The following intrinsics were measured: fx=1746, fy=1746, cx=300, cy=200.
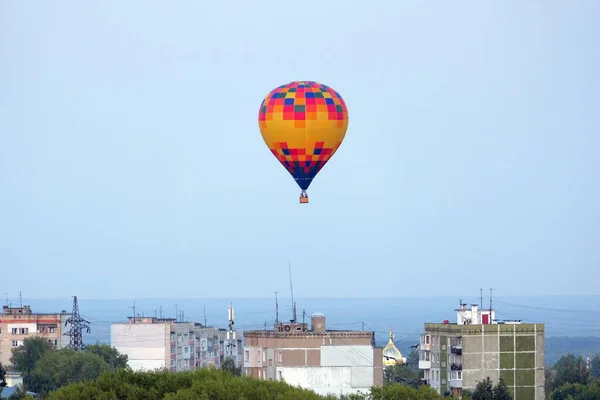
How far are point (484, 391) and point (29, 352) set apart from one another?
44.5m

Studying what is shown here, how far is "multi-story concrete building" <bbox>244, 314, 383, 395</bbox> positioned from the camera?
89.2 m

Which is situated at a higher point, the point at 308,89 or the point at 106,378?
the point at 308,89

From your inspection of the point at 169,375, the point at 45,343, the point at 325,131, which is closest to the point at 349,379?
the point at 325,131

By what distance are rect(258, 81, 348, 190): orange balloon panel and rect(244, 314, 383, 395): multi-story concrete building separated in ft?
56.5

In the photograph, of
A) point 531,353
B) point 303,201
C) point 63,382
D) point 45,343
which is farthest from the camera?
point 45,343

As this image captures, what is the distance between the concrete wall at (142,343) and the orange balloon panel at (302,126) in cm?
5167

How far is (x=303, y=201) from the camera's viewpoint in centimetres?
7112

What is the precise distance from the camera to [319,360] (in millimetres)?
90062

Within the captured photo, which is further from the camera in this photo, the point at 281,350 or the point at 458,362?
the point at 458,362

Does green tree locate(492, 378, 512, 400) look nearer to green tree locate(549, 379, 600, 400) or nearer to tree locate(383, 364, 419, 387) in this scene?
green tree locate(549, 379, 600, 400)

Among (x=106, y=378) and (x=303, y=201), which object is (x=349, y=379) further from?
(x=106, y=378)

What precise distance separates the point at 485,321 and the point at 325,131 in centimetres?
3062

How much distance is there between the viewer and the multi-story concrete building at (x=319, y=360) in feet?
293

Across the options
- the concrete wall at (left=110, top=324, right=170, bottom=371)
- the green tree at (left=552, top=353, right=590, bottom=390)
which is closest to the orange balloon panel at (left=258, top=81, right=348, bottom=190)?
the green tree at (left=552, top=353, right=590, bottom=390)
